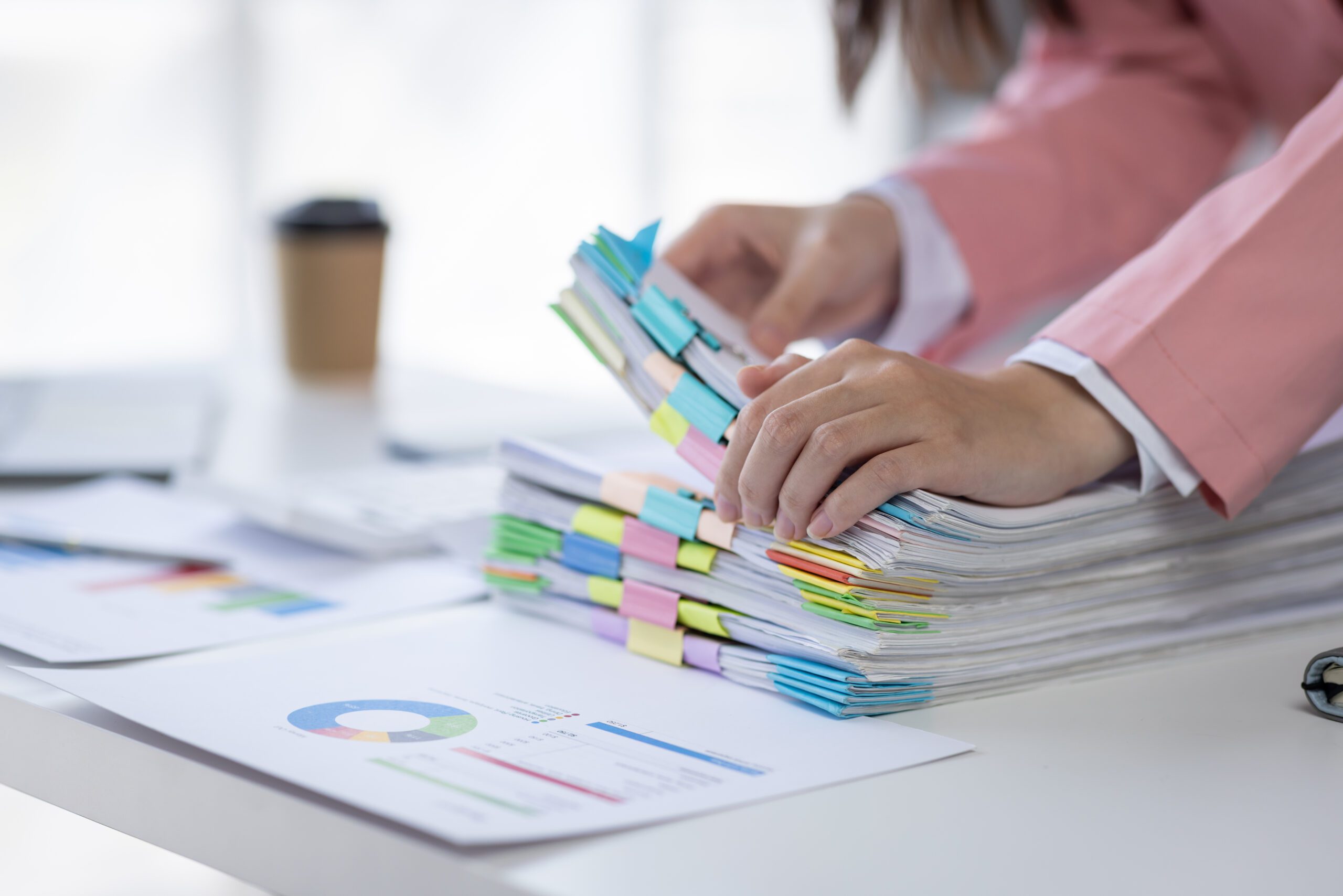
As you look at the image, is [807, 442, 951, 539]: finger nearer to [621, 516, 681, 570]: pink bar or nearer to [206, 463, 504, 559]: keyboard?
[621, 516, 681, 570]: pink bar

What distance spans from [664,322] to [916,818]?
266 mm

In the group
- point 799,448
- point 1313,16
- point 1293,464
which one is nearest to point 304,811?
point 799,448

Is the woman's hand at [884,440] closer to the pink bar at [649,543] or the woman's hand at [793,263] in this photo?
the pink bar at [649,543]

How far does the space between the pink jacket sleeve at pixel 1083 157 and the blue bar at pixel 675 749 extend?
0.49 meters

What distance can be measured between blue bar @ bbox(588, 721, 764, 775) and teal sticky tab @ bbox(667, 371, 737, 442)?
14 cm

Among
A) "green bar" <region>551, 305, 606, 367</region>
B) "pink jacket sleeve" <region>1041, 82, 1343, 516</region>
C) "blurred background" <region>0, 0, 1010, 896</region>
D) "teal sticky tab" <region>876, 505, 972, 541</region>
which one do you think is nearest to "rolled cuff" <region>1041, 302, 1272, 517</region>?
"pink jacket sleeve" <region>1041, 82, 1343, 516</region>

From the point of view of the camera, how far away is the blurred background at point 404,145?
10.3 ft

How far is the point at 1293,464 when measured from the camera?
63cm

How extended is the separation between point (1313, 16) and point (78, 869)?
1.21 meters

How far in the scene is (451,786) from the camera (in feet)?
1.36

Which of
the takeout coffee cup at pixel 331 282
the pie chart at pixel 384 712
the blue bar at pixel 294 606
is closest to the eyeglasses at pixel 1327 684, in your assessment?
the pie chart at pixel 384 712

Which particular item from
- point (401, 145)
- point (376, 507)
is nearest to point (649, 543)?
point (376, 507)

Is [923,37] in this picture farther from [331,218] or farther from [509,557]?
[331,218]

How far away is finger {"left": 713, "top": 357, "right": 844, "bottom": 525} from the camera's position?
0.52 m
